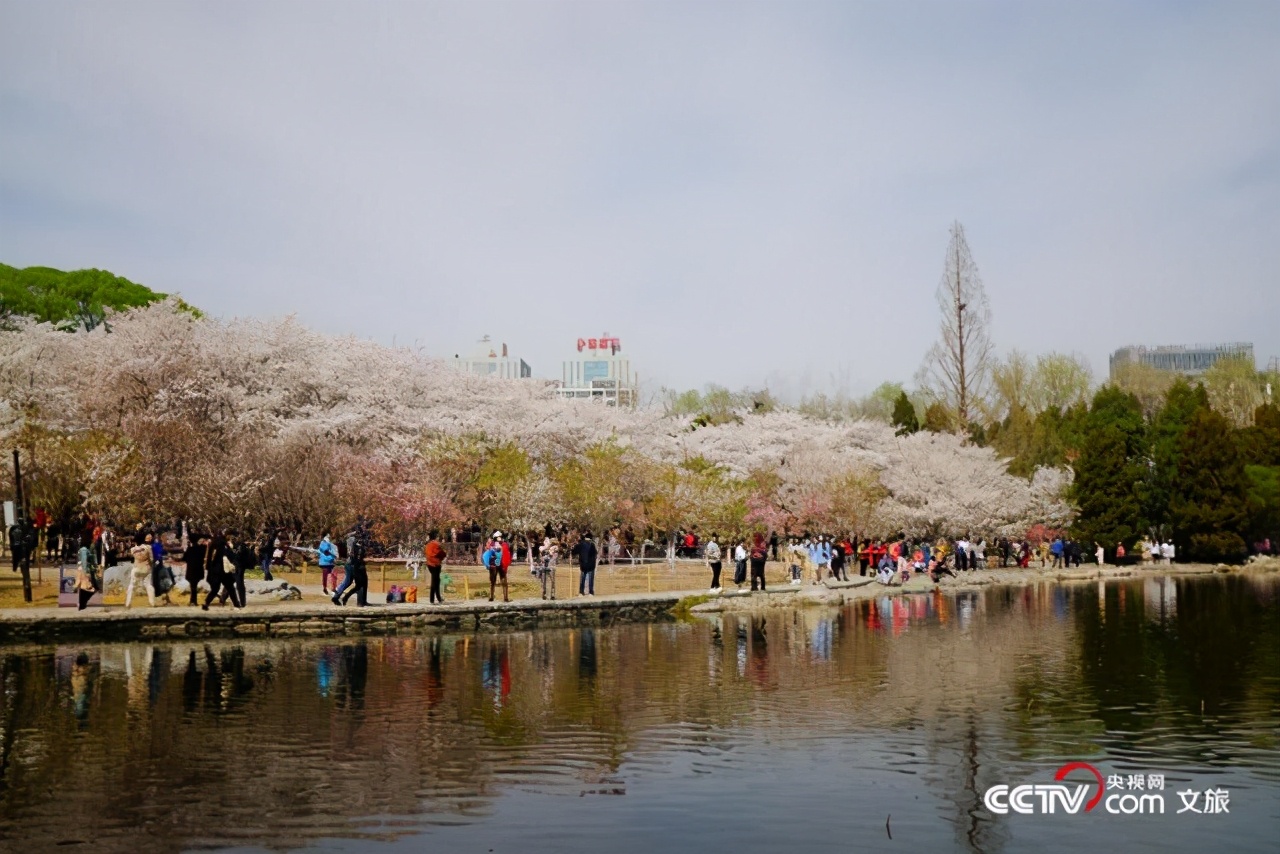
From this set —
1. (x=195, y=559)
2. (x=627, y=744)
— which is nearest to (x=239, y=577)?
(x=195, y=559)

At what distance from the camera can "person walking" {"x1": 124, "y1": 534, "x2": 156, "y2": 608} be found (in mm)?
26094

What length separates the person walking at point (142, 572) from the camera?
26.1m

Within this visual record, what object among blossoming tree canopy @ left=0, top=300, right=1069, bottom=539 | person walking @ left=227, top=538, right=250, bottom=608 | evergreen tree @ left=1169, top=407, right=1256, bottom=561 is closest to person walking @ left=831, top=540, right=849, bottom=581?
blossoming tree canopy @ left=0, top=300, right=1069, bottom=539

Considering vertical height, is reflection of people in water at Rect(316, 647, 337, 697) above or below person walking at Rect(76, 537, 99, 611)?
below

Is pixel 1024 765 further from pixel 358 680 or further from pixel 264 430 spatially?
pixel 264 430

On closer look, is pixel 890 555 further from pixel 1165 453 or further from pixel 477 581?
pixel 1165 453

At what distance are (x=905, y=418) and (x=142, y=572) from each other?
200ft

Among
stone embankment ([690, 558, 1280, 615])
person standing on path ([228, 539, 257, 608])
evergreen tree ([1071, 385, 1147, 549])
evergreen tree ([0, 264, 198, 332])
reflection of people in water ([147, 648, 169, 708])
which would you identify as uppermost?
evergreen tree ([0, 264, 198, 332])

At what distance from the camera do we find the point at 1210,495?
6469 cm

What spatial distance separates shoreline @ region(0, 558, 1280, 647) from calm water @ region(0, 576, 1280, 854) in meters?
1.59

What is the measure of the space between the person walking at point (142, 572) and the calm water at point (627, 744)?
12.6ft

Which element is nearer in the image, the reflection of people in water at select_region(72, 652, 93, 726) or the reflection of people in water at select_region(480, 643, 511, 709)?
the reflection of people in water at select_region(72, 652, 93, 726)

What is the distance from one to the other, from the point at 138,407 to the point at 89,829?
37.5m
